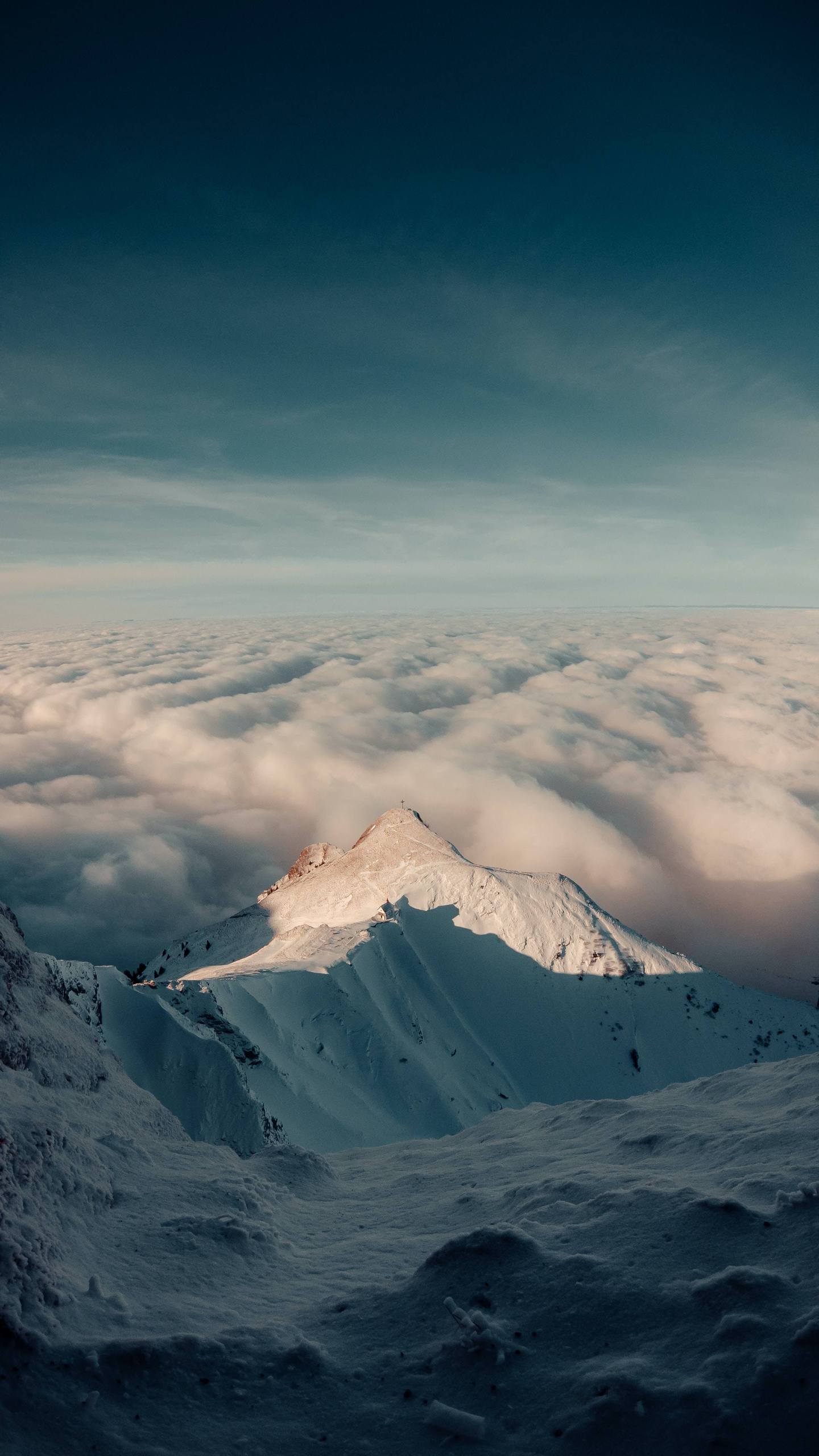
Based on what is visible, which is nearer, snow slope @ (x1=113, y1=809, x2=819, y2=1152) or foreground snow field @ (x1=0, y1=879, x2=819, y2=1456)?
foreground snow field @ (x1=0, y1=879, x2=819, y2=1456)

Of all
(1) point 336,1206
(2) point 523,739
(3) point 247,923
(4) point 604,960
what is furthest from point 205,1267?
(2) point 523,739

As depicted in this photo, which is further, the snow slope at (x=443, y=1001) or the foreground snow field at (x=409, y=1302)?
the snow slope at (x=443, y=1001)

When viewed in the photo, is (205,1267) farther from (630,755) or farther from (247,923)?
(630,755)

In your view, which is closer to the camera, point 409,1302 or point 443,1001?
point 409,1302

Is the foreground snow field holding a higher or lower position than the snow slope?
higher

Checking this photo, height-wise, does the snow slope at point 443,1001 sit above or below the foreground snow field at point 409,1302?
below

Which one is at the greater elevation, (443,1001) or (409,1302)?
(409,1302)
